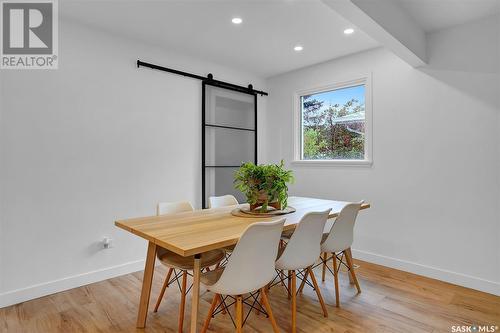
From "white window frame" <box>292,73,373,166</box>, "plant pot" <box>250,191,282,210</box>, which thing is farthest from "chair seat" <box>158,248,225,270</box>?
"white window frame" <box>292,73,373,166</box>

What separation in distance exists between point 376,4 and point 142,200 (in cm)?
283

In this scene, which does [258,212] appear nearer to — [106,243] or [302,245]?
[302,245]

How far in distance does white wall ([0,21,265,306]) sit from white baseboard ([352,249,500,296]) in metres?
2.30

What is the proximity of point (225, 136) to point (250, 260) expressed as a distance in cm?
255

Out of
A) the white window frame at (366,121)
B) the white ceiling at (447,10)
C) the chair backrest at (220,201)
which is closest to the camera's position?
the white ceiling at (447,10)

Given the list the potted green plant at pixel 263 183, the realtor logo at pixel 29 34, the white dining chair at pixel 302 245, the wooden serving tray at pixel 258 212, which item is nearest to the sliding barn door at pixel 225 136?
the wooden serving tray at pixel 258 212

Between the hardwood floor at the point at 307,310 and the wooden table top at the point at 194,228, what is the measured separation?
77cm

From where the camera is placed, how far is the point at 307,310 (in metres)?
2.31

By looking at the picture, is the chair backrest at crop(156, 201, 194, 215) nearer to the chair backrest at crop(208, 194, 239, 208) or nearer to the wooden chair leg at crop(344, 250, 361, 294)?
the chair backrest at crop(208, 194, 239, 208)

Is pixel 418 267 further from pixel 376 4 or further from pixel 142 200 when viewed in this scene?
pixel 142 200

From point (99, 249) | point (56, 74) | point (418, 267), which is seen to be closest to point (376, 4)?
point (418, 267)

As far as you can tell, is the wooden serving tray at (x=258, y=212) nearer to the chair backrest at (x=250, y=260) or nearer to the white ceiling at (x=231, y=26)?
the chair backrest at (x=250, y=260)

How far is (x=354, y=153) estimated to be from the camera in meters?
3.63

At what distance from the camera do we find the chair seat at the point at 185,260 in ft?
6.52
